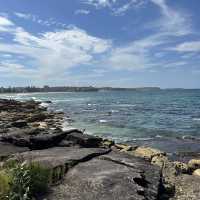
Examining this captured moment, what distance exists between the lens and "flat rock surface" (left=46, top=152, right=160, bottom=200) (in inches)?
326

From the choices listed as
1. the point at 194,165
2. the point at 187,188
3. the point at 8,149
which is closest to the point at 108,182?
the point at 187,188

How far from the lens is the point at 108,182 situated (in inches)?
352

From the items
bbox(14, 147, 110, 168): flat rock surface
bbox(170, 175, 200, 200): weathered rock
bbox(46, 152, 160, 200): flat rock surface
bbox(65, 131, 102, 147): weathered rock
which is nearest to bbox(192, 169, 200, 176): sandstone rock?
bbox(170, 175, 200, 200): weathered rock

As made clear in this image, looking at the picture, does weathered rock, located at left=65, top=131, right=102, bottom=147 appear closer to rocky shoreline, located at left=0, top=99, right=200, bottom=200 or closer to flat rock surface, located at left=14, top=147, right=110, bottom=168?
rocky shoreline, located at left=0, top=99, right=200, bottom=200

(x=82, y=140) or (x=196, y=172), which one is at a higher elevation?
(x=82, y=140)

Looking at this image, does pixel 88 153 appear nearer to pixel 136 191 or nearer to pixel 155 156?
pixel 136 191

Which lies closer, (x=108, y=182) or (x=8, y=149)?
(x=108, y=182)

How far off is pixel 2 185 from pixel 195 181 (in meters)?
6.38

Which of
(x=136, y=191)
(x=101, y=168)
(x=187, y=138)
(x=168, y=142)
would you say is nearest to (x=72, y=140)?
(x=101, y=168)

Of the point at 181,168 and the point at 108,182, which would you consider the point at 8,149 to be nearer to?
the point at 108,182

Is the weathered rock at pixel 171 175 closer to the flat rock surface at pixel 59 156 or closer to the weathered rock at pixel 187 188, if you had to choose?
the weathered rock at pixel 187 188

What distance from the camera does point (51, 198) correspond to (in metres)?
8.04

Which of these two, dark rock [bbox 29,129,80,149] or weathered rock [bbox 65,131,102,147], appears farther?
weathered rock [bbox 65,131,102,147]

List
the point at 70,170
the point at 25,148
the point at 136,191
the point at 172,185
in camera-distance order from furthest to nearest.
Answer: the point at 25,148
the point at 172,185
the point at 70,170
the point at 136,191
